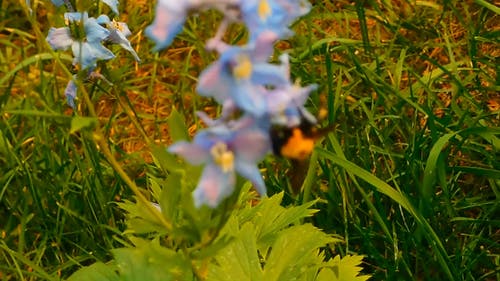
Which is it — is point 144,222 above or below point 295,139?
below

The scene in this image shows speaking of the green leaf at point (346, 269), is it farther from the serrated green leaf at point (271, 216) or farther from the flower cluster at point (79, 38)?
the flower cluster at point (79, 38)

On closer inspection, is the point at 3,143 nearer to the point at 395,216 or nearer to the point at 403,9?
the point at 395,216

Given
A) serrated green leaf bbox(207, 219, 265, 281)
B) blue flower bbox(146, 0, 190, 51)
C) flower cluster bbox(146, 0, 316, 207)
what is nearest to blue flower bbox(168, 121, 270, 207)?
flower cluster bbox(146, 0, 316, 207)

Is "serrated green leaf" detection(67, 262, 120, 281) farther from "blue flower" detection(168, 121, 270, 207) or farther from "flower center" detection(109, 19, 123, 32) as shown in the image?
"blue flower" detection(168, 121, 270, 207)

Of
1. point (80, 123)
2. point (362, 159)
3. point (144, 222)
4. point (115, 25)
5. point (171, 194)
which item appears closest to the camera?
point (80, 123)

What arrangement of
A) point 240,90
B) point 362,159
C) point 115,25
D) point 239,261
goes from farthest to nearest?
point 362,159 < point 115,25 < point 239,261 < point 240,90

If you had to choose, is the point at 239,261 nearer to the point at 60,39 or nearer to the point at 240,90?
the point at 60,39

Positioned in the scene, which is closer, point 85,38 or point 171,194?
point 171,194

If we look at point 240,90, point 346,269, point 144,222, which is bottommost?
point 346,269

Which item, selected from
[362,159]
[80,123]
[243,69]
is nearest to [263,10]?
[243,69]
